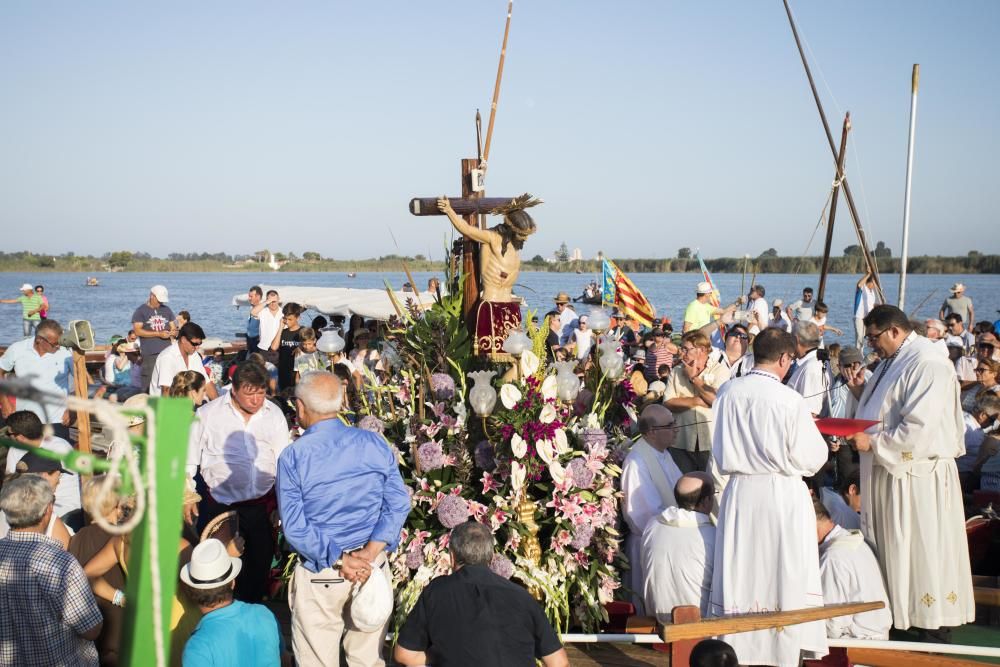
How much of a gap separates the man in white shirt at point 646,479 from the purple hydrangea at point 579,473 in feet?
1.15

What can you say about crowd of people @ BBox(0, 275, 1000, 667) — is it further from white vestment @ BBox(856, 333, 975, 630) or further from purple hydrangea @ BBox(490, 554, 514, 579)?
purple hydrangea @ BBox(490, 554, 514, 579)

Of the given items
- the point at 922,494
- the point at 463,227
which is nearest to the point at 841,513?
the point at 922,494

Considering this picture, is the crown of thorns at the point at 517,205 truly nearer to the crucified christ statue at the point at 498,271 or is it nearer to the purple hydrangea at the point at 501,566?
the crucified christ statue at the point at 498,271

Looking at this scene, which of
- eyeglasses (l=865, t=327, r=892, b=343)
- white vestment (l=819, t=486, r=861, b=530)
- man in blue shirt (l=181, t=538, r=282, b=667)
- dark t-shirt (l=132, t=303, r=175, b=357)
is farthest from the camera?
dark t-shirt (l=132, t=303, r=175, b=357)

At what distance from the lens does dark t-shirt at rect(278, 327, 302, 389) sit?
1055 centimetres

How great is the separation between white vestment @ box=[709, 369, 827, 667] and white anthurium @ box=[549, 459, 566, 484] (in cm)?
94

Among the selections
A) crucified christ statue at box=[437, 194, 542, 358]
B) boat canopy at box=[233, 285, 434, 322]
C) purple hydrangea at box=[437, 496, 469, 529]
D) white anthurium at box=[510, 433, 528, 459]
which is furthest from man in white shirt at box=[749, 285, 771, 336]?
purple hydrangea at box=[437, 496, 469, 529]

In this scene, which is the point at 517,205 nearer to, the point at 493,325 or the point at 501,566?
the point at 493,325

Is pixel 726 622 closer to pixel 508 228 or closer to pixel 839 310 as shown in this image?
pixel 508 228

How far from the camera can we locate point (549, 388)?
17.1 feet

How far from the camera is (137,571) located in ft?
6.06

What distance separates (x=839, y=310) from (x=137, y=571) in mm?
53741

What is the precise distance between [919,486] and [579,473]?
2.08m

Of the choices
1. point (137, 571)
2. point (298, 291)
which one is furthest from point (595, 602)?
point (298, 291)
